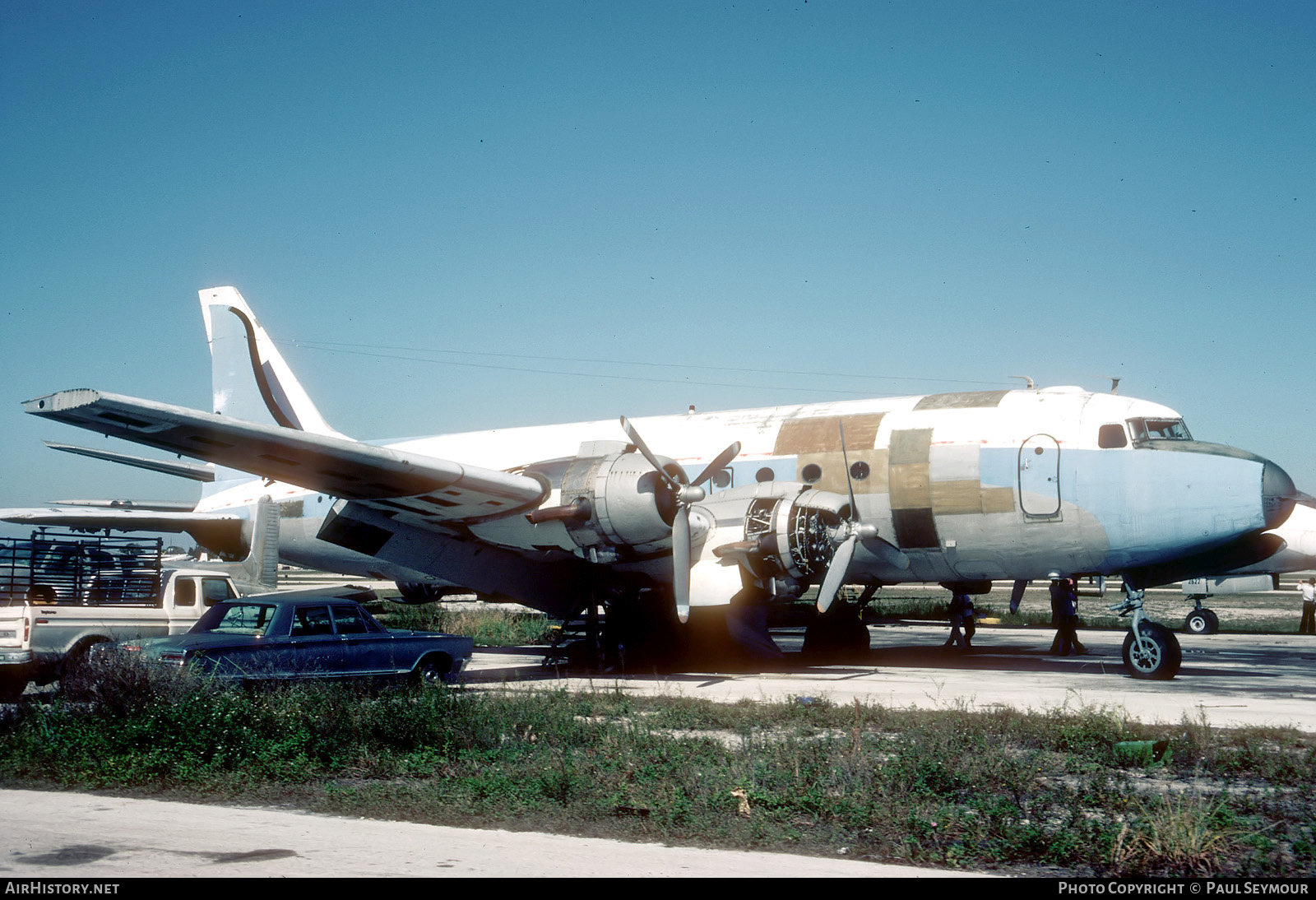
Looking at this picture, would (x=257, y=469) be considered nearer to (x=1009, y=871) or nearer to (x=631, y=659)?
(x=631, y=659)

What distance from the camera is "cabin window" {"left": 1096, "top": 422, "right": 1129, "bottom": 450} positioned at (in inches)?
602

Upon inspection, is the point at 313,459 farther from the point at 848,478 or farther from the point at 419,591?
the point at 419,591

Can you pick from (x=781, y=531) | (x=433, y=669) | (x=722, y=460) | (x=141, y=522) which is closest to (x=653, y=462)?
(x=722, y=460)

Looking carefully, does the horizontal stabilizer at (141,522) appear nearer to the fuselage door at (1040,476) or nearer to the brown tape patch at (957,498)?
the brown tape patch at (957,498)

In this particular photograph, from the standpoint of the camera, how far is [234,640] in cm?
1116

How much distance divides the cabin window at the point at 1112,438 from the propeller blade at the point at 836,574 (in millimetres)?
4015

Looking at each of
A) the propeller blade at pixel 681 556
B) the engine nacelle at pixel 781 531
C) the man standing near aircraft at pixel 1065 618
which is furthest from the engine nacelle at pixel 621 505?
the man standing near aircraft at pixel 1065 618

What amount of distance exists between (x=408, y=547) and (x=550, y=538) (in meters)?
3.22

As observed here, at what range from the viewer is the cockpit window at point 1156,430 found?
1525cm

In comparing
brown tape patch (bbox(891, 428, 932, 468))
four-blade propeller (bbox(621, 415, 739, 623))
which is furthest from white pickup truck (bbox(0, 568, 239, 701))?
brown tape patch (bbox(891, 428, 932, 468))

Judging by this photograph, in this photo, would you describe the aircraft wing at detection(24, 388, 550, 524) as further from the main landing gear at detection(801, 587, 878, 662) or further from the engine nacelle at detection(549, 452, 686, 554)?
the main landing gear at detection(801, 587, 878, 662)

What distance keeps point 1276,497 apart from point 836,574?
6.17m

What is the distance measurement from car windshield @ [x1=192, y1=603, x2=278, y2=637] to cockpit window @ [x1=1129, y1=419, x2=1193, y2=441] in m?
12.4
